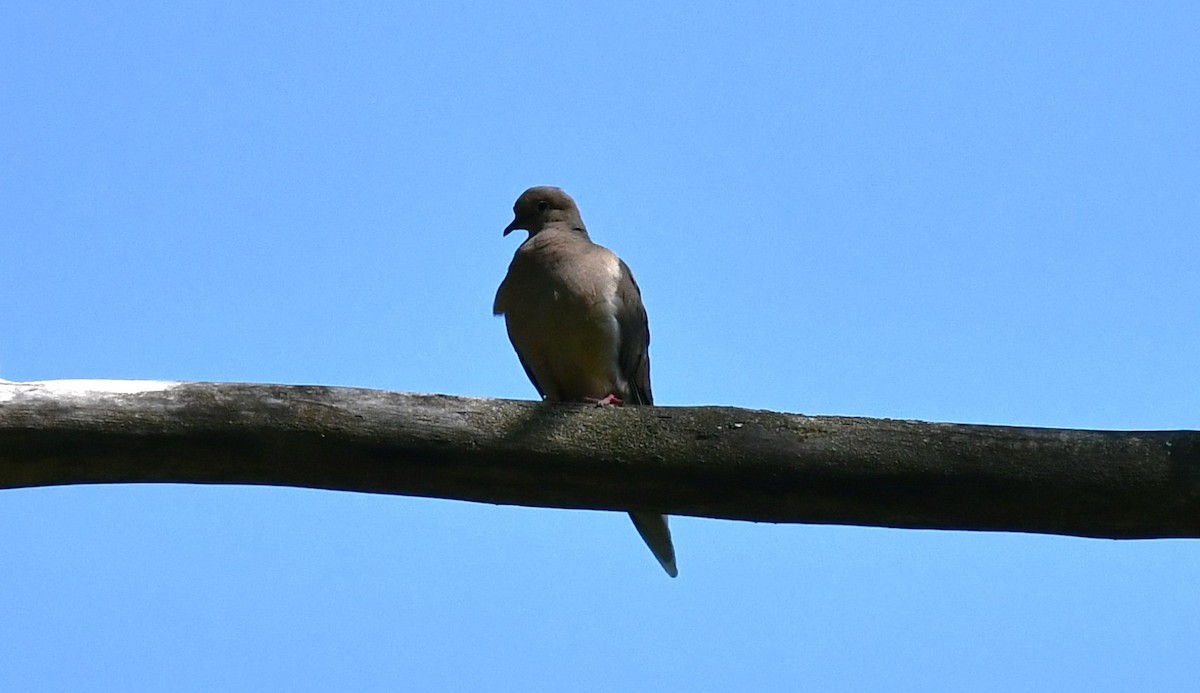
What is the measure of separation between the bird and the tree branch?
218 centimetres

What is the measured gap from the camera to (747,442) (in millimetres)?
2670

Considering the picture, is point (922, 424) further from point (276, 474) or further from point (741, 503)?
point (276, 474)

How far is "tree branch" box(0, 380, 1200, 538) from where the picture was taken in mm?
2592

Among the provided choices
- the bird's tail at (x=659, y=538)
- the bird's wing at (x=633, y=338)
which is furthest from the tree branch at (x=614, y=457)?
the bird's wing at (x=633, y=338)

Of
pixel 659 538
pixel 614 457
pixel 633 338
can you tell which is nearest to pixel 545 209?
pixel 633 338

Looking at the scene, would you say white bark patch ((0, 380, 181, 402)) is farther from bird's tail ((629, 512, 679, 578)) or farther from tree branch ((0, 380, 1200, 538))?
bird's tail ((629, 512, 679, 578))

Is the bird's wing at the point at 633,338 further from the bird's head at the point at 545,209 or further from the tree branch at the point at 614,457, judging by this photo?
the tree branch at the point at 614,457

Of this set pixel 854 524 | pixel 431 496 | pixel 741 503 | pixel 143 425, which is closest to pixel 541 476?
pixel 431 496

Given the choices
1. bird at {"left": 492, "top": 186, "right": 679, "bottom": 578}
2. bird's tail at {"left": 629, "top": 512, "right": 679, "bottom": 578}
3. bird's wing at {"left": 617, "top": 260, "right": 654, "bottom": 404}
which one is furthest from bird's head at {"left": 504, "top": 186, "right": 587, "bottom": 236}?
bird's tail at {"left": 629, "top": 512, "right": 679, "bottom": 578}

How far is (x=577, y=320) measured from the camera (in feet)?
16.5

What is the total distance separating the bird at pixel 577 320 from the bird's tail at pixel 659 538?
80cm

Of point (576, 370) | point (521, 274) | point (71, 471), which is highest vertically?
point (521, 274)

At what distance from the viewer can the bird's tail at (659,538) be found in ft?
13.6

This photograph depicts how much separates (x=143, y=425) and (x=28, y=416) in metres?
0.23
